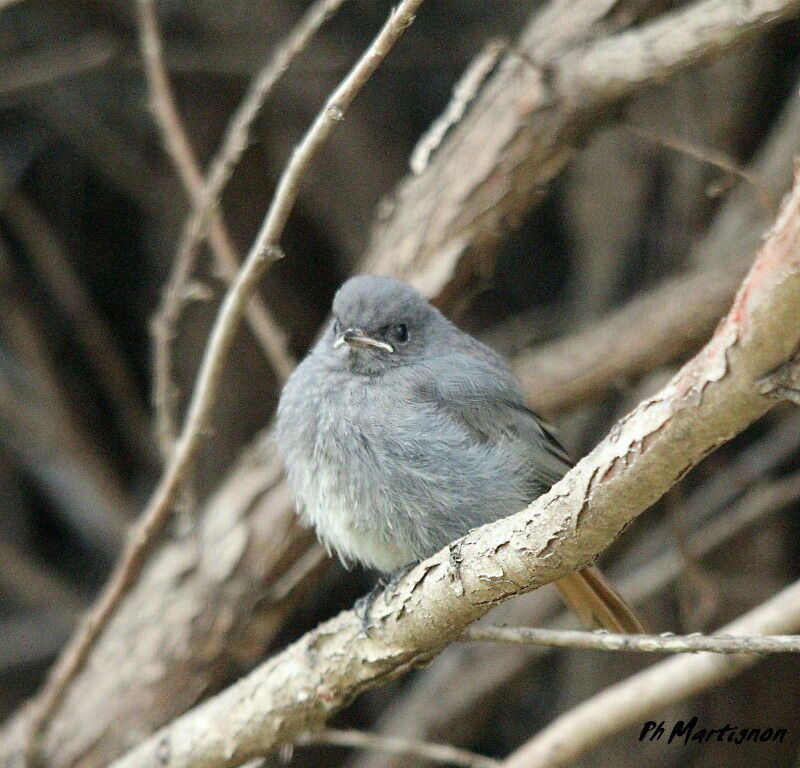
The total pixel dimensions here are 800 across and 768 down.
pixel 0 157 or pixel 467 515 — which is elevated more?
pixel 0 157

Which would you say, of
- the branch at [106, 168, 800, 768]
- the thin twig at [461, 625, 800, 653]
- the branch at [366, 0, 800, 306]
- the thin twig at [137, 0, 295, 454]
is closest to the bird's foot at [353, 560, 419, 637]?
the branch at [106, 168, 800, 768]

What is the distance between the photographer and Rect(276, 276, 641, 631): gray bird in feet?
10.6

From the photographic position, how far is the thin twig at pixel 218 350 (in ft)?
8.66

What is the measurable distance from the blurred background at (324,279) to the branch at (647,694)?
1143 mm

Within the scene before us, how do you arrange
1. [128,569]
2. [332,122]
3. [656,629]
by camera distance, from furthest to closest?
1. [656,629]
2. [128,569]
3. [332,122]

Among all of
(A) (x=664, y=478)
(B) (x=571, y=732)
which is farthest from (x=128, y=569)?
(A) (x=664, y=478)

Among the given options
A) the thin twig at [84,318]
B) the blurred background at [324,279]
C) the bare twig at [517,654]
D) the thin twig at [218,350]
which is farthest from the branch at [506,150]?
the thin twig at [84,318]

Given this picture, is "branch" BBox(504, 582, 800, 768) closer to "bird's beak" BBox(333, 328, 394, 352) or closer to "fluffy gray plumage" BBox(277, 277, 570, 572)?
"fluffy gray plumage" BBox(277, 277, 570, 572)

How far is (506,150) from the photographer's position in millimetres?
3947

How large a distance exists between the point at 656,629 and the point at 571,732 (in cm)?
174

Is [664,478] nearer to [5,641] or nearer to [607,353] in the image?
[607,353]

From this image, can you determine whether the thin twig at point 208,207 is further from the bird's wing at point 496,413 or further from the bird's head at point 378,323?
the bird's wing at point 496,413

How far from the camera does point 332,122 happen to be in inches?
108

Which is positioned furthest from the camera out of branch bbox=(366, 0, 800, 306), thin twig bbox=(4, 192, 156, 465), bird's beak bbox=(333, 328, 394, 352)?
thin twig bbox=(4, 192, 156, 465)
